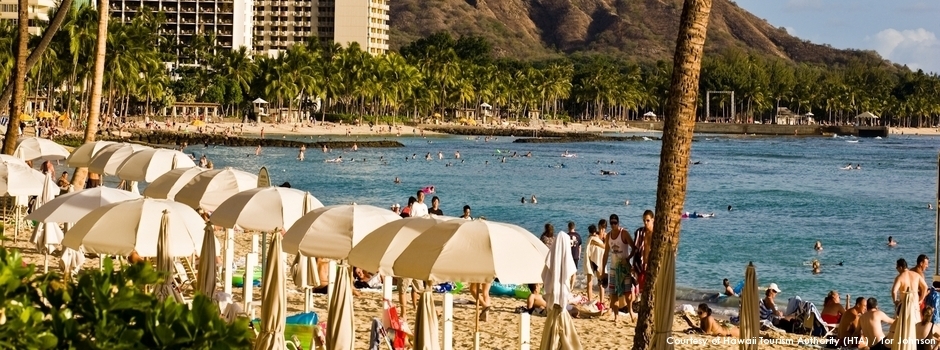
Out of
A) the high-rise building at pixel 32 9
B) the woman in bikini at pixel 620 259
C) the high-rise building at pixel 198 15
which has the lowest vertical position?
the woman in bikini at pixel 620 259

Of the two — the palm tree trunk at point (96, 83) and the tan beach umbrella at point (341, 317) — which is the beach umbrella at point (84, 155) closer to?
the palm tree trunk at point (96, 83)

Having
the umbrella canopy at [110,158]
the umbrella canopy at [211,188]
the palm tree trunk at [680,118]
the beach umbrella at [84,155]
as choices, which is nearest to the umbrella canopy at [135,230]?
the umbrella canopy at [211,188]

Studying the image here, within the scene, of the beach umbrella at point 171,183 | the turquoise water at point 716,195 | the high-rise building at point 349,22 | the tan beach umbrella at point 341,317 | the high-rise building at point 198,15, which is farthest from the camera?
the high-rise building at point 349,22

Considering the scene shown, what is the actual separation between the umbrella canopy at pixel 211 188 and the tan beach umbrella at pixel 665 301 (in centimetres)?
833

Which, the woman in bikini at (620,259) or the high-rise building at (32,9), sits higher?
the high-rise building at (32,9)

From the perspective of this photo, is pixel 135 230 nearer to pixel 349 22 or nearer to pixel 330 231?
pixel 330 231

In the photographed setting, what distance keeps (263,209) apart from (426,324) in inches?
178

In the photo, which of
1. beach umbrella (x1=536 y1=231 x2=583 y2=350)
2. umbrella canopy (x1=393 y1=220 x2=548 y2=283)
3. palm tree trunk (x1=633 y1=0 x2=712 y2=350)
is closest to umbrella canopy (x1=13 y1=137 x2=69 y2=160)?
umbrella canopy (x1=393 y1=220 x2=548 y2=283)

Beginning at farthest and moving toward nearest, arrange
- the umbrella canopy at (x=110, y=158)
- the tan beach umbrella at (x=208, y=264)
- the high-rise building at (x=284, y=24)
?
the high-rise building at (x=284, y=24), the umbrella canopy at (x=110, y=158), the tan beach umbrella at (x=208, y=264)

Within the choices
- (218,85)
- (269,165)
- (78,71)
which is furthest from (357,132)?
(269,165)

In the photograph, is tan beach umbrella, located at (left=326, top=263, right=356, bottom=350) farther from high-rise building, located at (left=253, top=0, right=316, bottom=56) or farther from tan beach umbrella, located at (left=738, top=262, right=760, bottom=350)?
high-rise building, located at (left=253, top=0, right=316, bottom=56)

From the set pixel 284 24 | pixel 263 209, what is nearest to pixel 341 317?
pixel 263 209

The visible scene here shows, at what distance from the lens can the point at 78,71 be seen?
85.2 meters

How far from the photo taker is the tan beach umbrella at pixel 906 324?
11.4m
